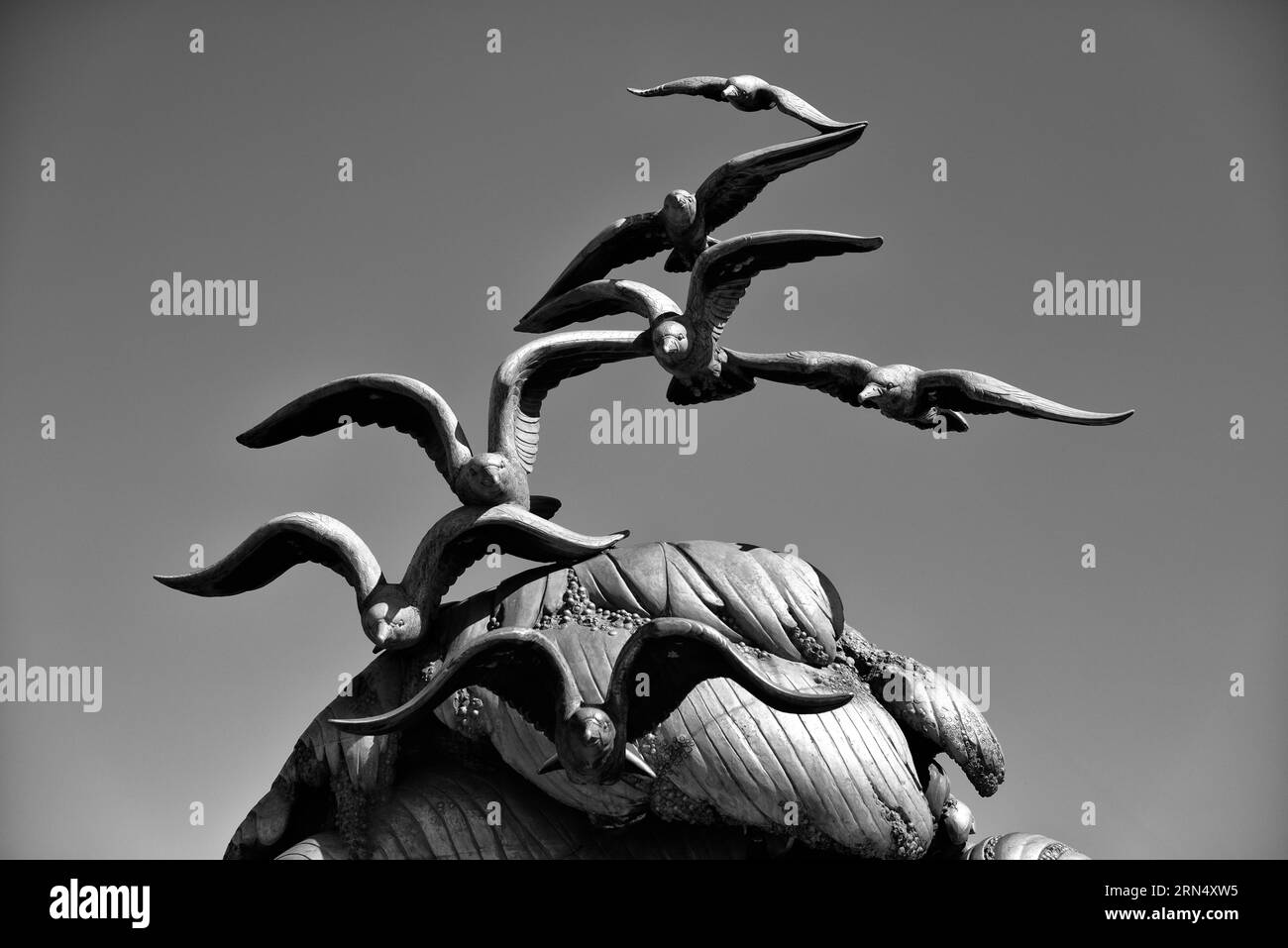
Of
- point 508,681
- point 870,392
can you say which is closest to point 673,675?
point 508,681

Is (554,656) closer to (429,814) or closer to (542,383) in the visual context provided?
(429,814)

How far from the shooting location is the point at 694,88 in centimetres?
1491

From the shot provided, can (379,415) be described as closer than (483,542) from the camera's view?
No

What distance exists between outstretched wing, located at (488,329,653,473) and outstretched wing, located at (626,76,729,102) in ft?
7.61

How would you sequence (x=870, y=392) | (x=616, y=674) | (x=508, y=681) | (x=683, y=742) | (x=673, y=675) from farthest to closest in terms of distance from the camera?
1. (x=870, y=392)
2. (x=683, y=742)
3. (x=508, y=681)
4. (x=673, y=675)
5. (x=616, y=674)

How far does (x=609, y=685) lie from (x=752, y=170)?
16.0 feet

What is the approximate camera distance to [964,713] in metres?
13.5

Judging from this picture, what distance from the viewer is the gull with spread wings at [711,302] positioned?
13758 mm

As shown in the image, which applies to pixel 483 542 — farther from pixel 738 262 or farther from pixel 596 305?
pixel 738 262

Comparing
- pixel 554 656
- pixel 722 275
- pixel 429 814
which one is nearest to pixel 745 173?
pixel 722 275

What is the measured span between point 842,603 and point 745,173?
372 centimetres

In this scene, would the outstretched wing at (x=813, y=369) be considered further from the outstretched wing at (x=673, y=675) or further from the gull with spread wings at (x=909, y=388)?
the outstretched wing at (x=673, y=675)
